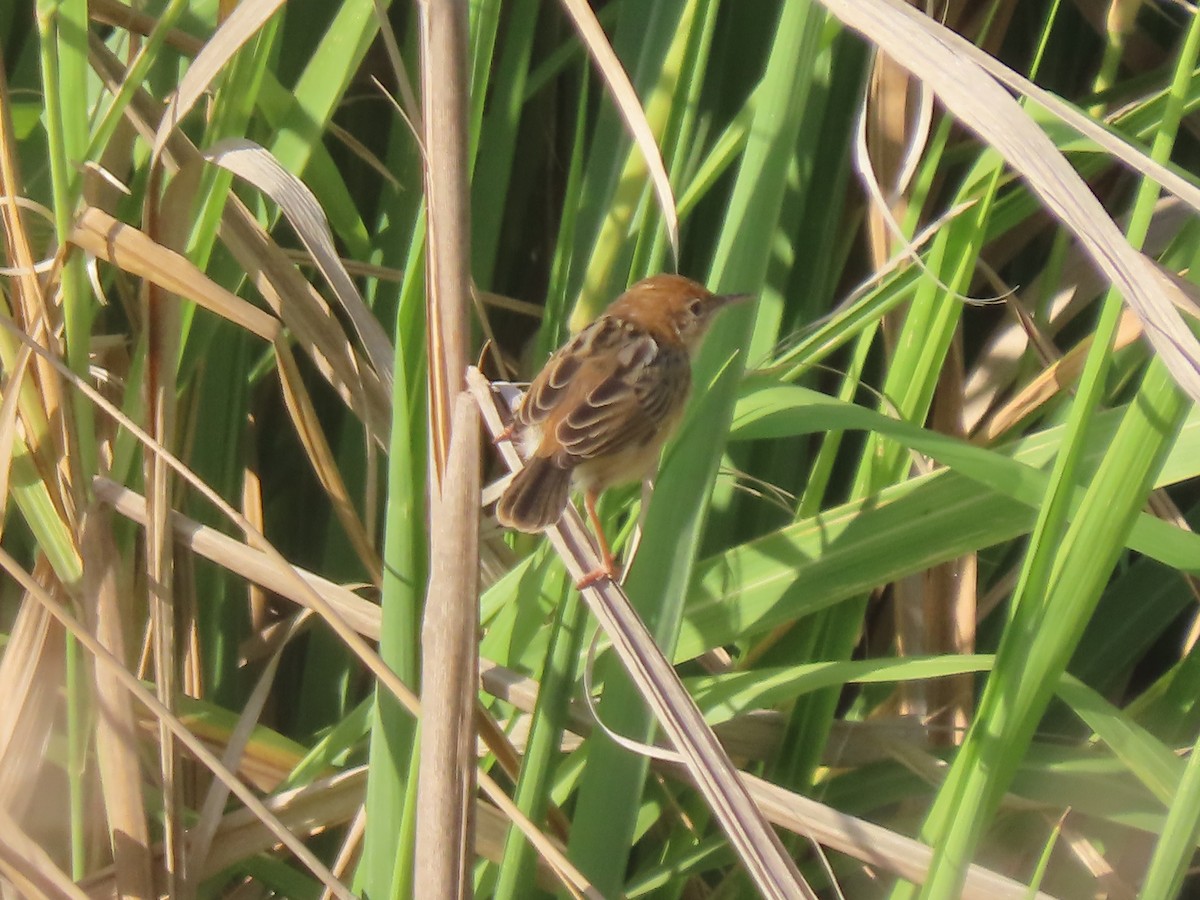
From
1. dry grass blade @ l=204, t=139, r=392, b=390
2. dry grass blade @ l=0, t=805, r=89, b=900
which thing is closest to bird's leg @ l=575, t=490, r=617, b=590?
dry grass blade @ l=204, t=139, r=392, b=390

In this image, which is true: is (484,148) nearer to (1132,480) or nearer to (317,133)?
(317,133)

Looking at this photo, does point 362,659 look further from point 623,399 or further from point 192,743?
point 623,399

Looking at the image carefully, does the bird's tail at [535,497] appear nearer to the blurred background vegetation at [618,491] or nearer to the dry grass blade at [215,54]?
the blurred background vegetation at [618,491]

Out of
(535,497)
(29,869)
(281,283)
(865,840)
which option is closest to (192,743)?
(29,869)

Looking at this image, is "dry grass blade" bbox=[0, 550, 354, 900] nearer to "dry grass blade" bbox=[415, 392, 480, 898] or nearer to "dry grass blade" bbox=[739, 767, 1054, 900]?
"dry grass blade" bbox=[415, 392, 480, 898]

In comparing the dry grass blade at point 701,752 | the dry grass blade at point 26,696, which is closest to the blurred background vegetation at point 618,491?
the dry grass blade at point 26,696

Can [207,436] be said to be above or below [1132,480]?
below

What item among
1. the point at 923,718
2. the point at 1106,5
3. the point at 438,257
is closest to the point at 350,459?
the point at 438,257
